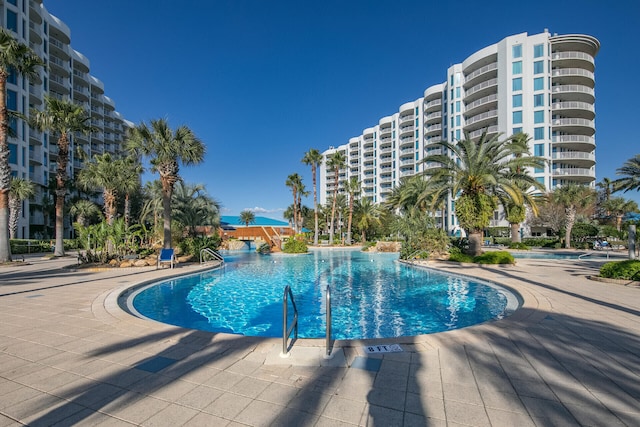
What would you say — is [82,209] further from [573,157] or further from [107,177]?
[573,157]

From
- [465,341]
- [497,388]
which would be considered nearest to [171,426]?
[497,388]

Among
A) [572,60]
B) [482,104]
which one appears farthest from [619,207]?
[482,104]

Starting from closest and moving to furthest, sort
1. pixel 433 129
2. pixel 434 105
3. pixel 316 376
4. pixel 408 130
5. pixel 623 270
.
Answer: pixel 316 376 < pixel 623 270 < pixel 434 105 < pixel 433 129 < pixel 408 130

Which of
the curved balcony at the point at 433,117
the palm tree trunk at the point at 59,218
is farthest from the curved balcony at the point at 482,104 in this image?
the palm tree trunk at the point at 59,218

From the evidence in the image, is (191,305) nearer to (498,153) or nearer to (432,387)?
(432,387)

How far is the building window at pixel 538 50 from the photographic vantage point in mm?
42156

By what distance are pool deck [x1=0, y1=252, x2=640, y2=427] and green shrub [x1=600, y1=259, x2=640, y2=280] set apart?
5.15 m

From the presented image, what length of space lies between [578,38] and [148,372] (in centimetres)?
6086

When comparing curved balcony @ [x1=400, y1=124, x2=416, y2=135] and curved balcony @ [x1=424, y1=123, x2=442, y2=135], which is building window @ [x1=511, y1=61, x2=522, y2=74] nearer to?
curved balcony @ [x1=424, y1=123, x2=442, y2=135]

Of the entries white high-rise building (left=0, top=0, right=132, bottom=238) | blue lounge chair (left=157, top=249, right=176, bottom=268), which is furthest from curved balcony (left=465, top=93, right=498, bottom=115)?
blue lounge chair (left=157, top=249, right=176, bottom=268)

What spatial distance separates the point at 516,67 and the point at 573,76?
8.00 m

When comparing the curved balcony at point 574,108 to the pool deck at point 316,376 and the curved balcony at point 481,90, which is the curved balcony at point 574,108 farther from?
the pool deck at point 316,376

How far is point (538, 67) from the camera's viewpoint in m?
42.4

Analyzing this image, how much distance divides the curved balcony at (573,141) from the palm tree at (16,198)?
207 ft
